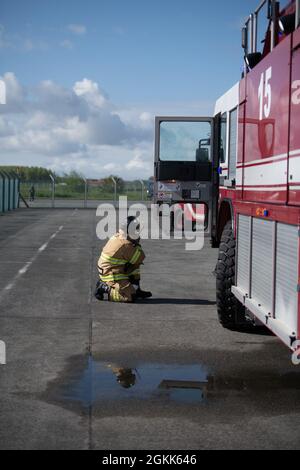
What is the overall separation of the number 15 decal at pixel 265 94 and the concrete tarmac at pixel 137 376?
95.8 inches

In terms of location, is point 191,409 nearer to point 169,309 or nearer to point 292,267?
point 292,267

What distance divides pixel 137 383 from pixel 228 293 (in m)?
2.30

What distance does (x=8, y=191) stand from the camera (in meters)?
40.5

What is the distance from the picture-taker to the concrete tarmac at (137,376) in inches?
199

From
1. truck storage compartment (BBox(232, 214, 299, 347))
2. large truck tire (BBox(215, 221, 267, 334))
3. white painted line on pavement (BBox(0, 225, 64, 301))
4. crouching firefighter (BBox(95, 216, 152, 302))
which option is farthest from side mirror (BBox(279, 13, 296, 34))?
white painted line on pavement (BBox(0, 225, 64, 301))

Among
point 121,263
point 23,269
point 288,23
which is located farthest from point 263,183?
point 23,269

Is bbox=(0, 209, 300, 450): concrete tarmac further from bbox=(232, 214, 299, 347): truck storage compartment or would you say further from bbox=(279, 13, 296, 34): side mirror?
bbox=(279, 13, 296, 34): side mirror

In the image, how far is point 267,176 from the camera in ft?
21.1

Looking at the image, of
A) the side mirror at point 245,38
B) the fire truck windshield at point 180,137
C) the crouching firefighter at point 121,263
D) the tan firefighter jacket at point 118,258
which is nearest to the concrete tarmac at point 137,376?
the crouching firefighter at point 121,263

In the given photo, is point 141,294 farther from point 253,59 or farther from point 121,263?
point 253,59

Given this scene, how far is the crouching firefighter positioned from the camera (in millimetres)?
10438

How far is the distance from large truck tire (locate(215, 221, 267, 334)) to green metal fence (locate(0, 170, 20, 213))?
30688 millimetres
